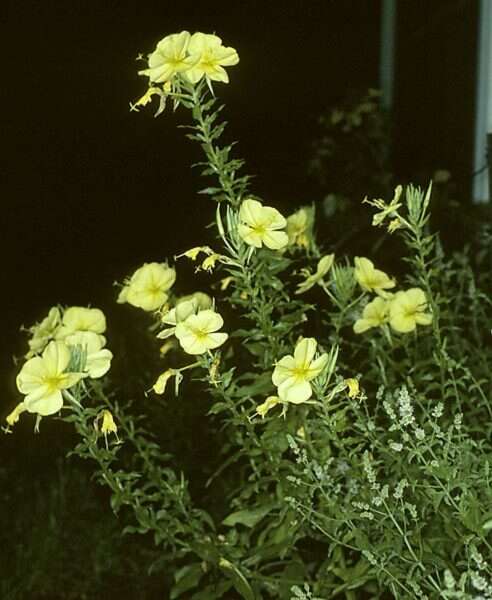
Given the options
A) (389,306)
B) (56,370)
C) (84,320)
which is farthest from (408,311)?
(56,370)

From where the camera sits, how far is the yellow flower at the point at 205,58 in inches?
91.2

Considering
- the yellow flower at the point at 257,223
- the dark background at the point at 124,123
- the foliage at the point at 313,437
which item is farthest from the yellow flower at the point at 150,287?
the dark background at the point at 124,123

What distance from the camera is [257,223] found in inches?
89.9

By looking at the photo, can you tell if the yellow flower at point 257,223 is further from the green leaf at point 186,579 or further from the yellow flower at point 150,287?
the green leaf at point 186,579

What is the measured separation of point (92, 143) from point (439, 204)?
2.50 m

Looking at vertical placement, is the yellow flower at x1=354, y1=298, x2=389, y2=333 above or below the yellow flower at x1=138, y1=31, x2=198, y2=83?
below

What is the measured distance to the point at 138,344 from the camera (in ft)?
14.5

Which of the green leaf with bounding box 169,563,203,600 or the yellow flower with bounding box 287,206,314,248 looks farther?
the yellow flower with bounding box 287,206,314,248

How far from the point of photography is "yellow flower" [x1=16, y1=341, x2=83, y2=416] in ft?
7.09

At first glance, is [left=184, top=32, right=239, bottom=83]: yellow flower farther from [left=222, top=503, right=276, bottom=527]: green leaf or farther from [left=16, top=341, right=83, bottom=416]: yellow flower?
[left=222, top=503, right=276, bottom=527]: green leaf

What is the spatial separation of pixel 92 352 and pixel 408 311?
70cm

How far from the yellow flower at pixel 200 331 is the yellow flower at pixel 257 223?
6.6 inches

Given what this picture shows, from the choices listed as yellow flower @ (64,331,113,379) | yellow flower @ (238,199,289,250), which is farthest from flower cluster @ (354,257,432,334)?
yellow flower @ (64,331,113,379)

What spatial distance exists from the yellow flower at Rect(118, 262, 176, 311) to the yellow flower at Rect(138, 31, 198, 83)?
0.43 metres
